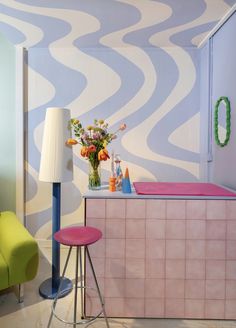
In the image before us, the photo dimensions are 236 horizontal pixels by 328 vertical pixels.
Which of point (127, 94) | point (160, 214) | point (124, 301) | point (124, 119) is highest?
point (127, 94)

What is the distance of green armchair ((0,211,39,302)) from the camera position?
70.7 inches

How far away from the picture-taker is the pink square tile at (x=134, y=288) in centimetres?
178

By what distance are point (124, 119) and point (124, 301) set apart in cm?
179

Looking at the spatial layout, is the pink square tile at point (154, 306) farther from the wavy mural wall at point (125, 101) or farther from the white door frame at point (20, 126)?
the white door frame at point (20, 126)

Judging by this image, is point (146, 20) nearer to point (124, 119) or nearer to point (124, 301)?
point (124, 119)

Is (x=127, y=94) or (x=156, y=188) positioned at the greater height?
(x=127, y=94)

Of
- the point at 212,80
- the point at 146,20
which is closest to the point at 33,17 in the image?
the point at 146,20

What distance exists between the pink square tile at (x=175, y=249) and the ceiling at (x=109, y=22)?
5.78 feet

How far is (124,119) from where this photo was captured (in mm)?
2865

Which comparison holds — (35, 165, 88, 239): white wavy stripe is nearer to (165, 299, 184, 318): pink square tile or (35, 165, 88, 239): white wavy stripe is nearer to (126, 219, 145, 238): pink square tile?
(126, 219, 145, 238): pink square tile

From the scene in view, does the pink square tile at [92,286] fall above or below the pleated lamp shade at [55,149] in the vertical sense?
below

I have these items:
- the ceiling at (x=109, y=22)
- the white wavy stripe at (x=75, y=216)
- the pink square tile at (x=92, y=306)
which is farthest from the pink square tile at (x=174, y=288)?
the ceiling at (x=109, y=22)

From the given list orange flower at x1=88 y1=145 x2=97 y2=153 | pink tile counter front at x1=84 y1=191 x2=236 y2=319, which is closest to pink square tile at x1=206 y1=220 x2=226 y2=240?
pink tile counter front at x1=84 y1=191 x2=236 y2=319

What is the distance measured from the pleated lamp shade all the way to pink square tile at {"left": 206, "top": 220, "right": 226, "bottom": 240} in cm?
111
